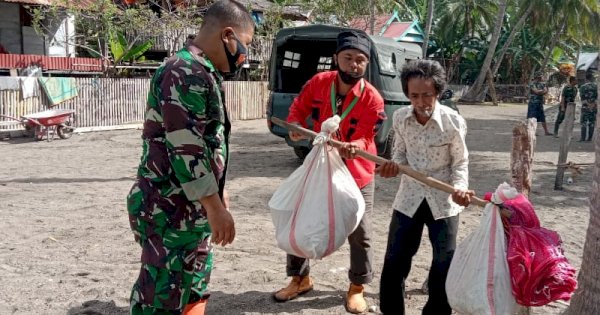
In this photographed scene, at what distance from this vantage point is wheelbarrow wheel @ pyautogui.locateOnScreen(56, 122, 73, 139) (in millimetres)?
13734

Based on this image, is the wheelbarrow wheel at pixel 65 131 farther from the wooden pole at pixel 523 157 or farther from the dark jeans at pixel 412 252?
the wooden pole at pixel 523 157

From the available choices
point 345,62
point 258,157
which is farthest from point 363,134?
point 258,157

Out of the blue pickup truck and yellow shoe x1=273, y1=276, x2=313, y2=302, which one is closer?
yellow shoe x1=273, y1=276, x2=313, y2=302

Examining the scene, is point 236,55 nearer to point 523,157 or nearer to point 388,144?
point 523,157

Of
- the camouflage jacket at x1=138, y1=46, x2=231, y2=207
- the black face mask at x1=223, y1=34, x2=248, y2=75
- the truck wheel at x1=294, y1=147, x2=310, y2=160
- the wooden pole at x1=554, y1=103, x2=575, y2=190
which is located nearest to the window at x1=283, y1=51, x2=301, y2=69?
the truck wheel at x1=294, y1=147, x2=310, y2=160

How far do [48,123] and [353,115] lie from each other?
11.2 meters

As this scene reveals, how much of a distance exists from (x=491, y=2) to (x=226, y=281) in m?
38.1

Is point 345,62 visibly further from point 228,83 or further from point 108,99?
point 228,83

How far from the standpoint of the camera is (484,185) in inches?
345

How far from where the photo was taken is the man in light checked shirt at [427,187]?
3314mm

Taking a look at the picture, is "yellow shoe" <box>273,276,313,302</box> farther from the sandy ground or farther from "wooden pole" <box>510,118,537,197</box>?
"wooden pole" <box>510,118,537,197</box>

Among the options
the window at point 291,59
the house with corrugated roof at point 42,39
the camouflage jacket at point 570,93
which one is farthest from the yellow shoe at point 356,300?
the house with corrugated roof at point 42,39

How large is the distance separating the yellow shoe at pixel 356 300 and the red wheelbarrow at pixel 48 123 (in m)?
11.1

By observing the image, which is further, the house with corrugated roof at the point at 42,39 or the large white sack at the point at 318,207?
the house with corrugated roof at the point at 42,39
